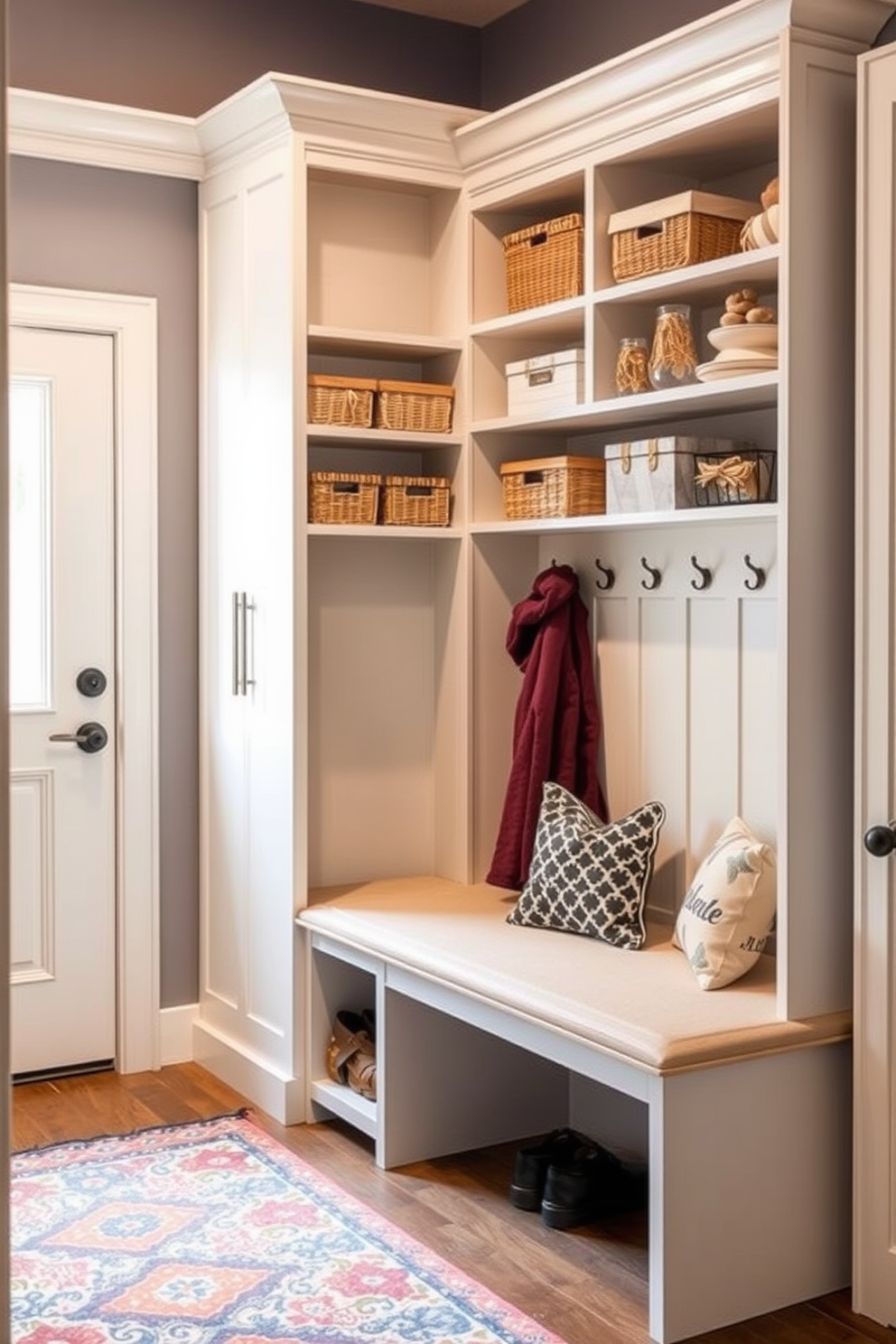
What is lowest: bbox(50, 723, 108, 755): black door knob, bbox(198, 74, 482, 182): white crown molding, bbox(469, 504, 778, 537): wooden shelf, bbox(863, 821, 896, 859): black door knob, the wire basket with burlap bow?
bbox(863, 821, 896, 859): black door knob

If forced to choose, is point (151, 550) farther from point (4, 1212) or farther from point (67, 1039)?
point (4, 1212)

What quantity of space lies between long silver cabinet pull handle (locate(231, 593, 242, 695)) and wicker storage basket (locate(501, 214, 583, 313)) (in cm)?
102

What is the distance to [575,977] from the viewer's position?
116 inches

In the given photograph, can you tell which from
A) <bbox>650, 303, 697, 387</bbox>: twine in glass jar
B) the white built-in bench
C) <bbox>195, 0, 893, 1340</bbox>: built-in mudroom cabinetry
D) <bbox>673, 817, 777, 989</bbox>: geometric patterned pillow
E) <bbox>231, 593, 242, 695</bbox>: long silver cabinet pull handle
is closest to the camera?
the white built-in bench

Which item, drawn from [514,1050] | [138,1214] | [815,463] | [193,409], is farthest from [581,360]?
[138,1214]

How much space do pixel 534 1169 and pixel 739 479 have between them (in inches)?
59.1

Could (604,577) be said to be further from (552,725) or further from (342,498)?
(342,498)

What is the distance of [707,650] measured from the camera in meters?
3.32

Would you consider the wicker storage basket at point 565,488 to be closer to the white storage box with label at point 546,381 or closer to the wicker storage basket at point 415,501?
the white storage box with label at point 546,381

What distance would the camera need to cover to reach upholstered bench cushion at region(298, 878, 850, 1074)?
2.62 m

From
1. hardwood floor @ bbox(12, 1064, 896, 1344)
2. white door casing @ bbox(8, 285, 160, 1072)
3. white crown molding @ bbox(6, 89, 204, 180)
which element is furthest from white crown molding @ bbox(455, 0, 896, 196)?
hardwood floor @ bbox(12, 1064, 896, 1344)

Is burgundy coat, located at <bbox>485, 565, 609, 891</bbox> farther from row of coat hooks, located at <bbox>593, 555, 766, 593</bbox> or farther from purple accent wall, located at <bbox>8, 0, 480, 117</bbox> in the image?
purple accent wall, located at <bbox>8, 0, 480, 117</bbox>

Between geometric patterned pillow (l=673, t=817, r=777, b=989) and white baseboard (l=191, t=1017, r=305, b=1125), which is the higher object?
geometric patterned pillow (l=673, t=817, r=777, b=989)

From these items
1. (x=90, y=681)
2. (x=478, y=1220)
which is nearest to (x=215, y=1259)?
(x=478, y=1220)
